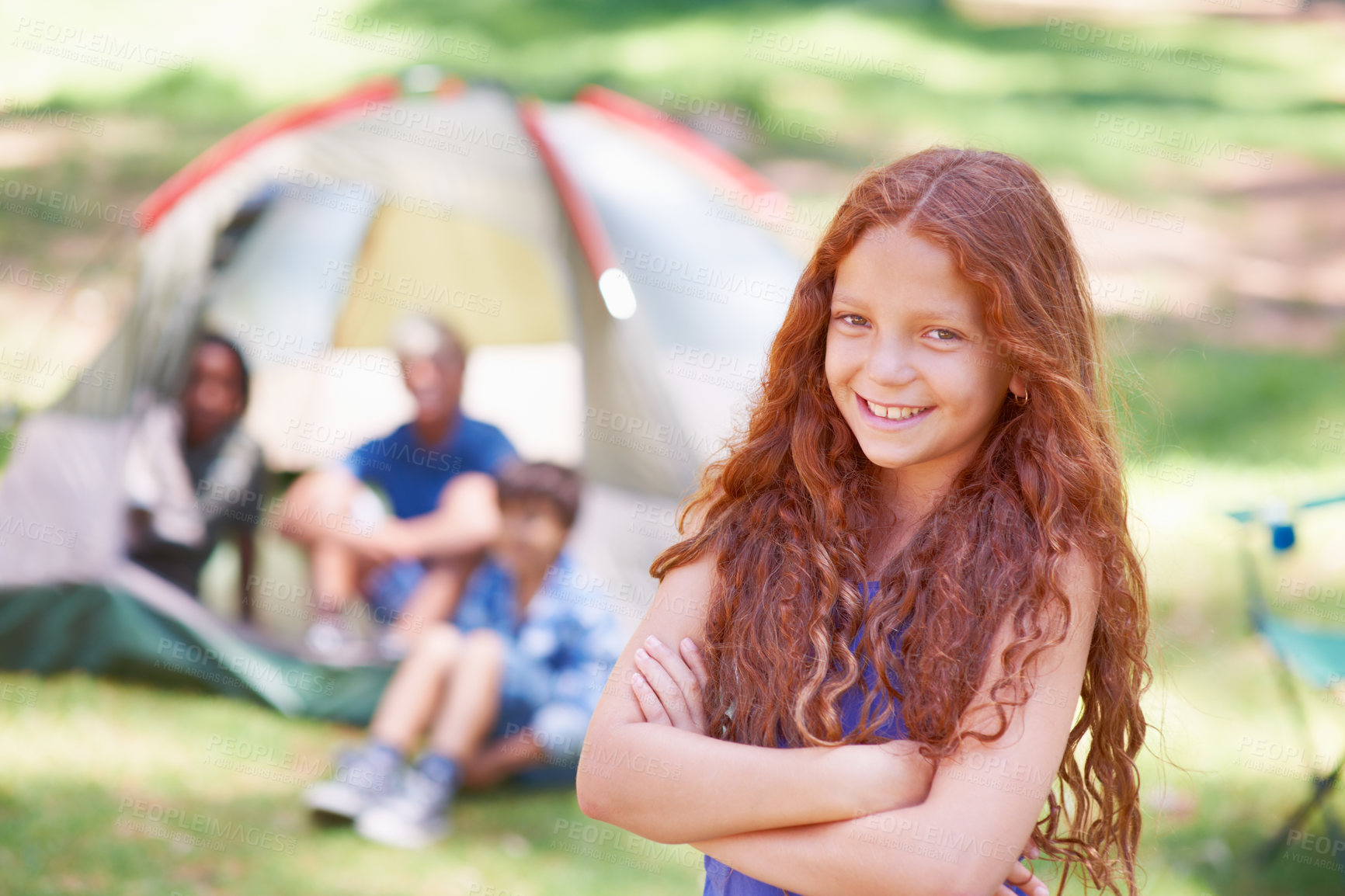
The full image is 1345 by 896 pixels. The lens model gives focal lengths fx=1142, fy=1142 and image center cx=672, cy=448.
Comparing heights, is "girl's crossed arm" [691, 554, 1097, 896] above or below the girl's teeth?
below

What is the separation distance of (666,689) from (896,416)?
0.40 m

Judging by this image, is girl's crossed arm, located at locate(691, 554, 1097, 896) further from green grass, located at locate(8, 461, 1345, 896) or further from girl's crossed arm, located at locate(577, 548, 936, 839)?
green grass, located at locate(8, 461, 1345, 896)

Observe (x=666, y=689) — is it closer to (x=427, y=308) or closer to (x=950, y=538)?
(x=950, y=538)

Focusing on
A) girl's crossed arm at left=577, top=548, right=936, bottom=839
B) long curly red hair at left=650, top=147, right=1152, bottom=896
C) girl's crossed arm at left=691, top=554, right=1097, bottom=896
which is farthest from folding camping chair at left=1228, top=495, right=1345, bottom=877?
girl's crossed arm at left=577, top=548, right=936, bottom=839

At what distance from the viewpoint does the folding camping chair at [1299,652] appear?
278 centimetres

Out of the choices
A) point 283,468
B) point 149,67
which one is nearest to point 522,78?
point 149,67

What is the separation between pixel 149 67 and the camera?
8.15 m

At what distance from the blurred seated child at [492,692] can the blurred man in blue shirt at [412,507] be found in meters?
0.12

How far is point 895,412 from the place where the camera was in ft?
4.13

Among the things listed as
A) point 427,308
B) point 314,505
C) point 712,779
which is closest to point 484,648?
point 314,505

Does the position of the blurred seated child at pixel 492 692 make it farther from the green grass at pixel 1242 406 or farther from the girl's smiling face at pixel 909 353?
the green grass at pixel 1242 406

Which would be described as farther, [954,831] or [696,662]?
[696,662]

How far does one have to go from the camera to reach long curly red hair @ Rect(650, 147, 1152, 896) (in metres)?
1.23

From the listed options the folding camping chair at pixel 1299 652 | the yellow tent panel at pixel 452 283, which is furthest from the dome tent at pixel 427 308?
the folding camping chair at pixel 1299 652
